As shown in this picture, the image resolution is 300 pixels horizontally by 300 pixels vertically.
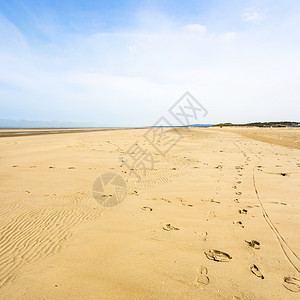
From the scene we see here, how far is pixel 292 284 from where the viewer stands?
6.63 feet

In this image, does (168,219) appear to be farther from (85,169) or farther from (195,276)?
(85,169)

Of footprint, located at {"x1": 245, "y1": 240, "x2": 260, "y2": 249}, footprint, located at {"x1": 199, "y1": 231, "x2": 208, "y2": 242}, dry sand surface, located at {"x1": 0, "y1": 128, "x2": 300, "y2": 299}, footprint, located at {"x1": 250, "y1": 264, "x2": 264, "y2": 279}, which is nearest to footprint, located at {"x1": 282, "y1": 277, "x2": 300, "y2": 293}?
dry sand surface, located at {"x1": 0, "y1": 128, "x2": 300, "y2": 299}

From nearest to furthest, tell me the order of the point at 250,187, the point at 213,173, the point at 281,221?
1. the point at 281,221
2. the point at 250,187
3. the point at 213,173

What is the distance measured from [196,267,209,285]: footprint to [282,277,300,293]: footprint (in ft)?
2.72

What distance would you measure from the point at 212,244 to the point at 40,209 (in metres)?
3.39

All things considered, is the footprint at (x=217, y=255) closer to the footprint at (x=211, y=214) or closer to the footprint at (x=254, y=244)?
the footprint at (x=254, y=244)

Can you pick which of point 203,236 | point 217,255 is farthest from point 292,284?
point 203,236

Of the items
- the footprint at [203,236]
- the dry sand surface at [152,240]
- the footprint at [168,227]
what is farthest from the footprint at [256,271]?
the footprint at [168,227]

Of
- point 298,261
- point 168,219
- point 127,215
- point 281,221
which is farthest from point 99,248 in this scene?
point 281,221

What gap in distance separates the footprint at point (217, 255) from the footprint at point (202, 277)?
245 millimetres

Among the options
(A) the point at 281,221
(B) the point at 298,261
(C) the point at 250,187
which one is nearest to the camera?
(B) the point at 298,261

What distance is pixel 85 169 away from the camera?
676cm

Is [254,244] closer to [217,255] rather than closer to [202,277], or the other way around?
[217,255]

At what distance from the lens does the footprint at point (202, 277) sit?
2.06 m
